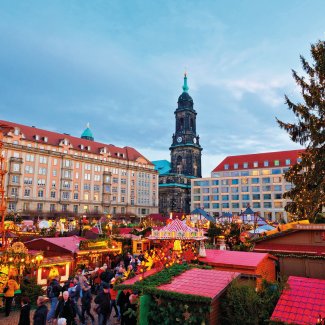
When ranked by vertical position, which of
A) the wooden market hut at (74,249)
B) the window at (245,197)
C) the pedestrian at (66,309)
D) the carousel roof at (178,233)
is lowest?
the pedestrian at (66,309)

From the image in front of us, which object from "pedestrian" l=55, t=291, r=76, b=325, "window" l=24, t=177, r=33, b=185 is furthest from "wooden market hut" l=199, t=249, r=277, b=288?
"window" l=24, t=177, r=33, b=185

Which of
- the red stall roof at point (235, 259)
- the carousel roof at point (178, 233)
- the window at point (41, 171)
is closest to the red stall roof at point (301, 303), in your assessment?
the red stall roof at point (235, 259)

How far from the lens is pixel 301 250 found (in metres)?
10.3

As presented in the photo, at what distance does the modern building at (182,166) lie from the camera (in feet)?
305

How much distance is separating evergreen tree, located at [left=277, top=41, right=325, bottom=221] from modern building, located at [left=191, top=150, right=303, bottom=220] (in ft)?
187

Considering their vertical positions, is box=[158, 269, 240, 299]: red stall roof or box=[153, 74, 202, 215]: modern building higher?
box=[153, 74, 202, 215]: modern building

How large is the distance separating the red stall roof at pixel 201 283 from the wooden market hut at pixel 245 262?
261cm

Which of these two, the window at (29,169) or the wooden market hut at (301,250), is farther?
the window at (29,169)

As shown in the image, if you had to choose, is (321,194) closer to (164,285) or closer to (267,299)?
Answer: (267,299)

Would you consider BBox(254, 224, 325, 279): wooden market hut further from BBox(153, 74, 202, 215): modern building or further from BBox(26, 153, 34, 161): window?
BBox(153, 74, 202, 215): modern building

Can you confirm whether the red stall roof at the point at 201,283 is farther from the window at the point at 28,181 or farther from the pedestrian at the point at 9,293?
the window at the point at 28,181

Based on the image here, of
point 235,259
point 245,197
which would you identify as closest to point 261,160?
point 245,197

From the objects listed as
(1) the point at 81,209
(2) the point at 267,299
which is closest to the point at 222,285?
(2) the point at 267,299

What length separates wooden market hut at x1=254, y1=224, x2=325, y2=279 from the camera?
32.3 feet
